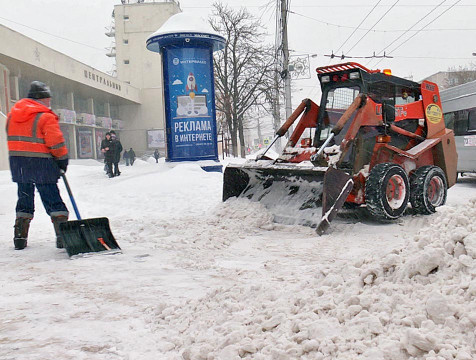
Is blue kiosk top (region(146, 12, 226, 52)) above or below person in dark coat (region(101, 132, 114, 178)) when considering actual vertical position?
above

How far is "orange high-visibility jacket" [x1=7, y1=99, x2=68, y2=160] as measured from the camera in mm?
4965

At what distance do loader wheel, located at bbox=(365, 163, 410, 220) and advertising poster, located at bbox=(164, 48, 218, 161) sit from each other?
7.04 m

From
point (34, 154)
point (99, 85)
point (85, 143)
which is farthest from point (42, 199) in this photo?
point (85, 143)

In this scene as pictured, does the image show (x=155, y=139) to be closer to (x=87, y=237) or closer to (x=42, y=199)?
(x=42, y=199)

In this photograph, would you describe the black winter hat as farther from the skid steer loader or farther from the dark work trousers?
the skid steer loader

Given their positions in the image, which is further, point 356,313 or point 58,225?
point 58,225

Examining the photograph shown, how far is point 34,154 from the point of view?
5.00 metres

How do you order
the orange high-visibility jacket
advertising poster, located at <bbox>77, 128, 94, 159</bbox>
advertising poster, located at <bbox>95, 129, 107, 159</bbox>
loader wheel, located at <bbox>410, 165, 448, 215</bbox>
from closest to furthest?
1. the orange high-visibility jacket
2. loader wheel, located at <bbox>410, 165, 448, 215</bbox>
3. advertising poster, located at <bbox>77, 128, 94, 159</bbox>
4. advertising poster, located at <bbox>95, 129, 107, 159</bbox>

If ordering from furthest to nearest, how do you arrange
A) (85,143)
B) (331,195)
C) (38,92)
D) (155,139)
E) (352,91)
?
(155,139) < (85,143) < (352,91) < (331,195) < (38,92)

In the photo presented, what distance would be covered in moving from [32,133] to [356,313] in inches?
158

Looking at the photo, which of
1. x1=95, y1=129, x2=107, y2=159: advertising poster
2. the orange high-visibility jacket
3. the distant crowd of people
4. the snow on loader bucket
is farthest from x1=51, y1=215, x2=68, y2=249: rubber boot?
x1=95, y1=129, x2=107, y2=159: advertising poster

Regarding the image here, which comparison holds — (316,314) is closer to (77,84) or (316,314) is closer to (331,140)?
(331,140)

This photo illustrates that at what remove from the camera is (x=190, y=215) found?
7453 millimetres

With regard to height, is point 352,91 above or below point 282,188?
above
